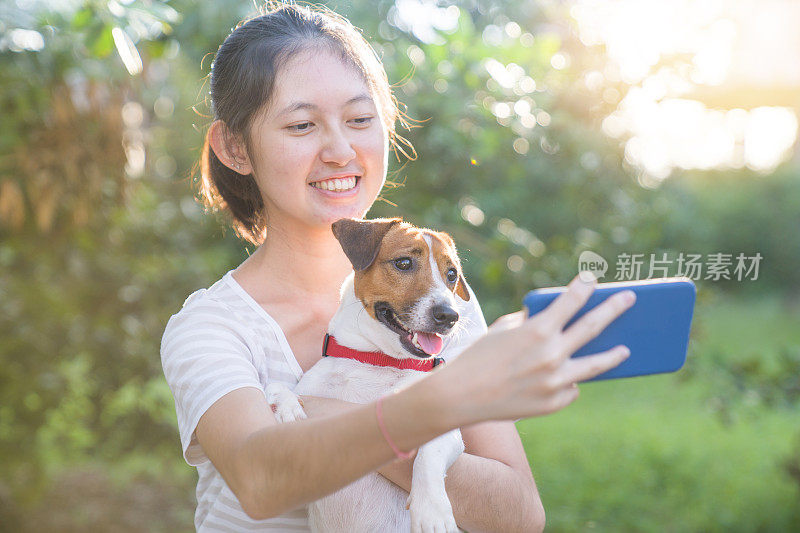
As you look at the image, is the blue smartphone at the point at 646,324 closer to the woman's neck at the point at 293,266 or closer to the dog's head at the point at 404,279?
the dog's head at the point at 404,279

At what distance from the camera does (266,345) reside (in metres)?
1.79

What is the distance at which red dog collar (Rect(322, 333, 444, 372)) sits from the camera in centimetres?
183

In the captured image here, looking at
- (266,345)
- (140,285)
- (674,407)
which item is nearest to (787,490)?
(674,407)

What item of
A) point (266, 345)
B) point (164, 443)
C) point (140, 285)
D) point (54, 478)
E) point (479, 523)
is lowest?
point (54, 478)

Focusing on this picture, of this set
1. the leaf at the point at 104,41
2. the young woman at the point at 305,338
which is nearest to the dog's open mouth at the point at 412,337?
the young woman at the point at 305,338

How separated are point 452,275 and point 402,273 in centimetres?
17

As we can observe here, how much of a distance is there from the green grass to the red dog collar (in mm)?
3370

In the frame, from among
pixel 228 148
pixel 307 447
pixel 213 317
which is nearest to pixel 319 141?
pixel 228 148

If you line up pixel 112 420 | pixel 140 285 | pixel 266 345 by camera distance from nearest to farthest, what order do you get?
pixel 266 345 → pixel 140 285 → pixel 112 420

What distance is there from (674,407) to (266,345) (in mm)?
8406

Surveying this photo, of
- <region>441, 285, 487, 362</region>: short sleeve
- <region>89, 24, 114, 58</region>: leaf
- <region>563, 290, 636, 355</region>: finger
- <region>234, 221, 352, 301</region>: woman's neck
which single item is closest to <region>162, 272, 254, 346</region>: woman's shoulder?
<region>234, 221, 352, 301</region>: woman's neck

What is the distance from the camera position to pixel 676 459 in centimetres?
723

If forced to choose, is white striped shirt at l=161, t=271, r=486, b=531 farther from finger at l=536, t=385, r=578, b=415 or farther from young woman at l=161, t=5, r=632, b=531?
finger at l=536, t=385, r=578, b=415

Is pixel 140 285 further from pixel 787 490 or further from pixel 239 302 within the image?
pixel 787 490
